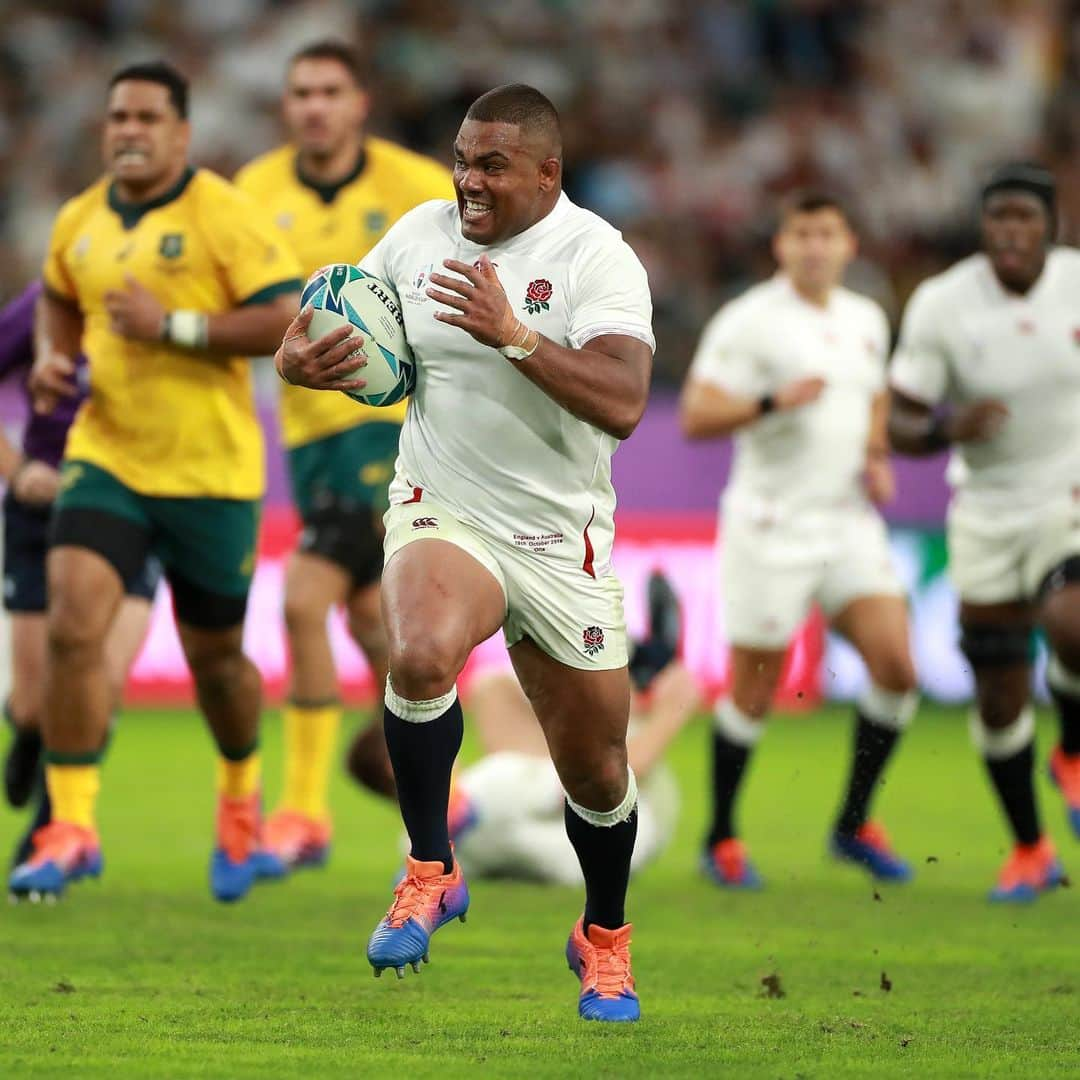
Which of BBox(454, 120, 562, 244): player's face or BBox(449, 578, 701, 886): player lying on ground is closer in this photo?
BBox(454, 120, 562, 244): player's face

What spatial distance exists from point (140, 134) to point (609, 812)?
10.6 feet

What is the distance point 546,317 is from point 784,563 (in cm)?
374

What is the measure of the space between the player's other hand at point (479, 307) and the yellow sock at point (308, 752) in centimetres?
417

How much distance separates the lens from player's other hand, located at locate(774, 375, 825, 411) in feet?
30.4

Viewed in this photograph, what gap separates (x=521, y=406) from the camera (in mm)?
5785

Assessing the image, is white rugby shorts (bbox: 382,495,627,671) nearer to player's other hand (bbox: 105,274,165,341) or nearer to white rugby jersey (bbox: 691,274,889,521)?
player's other hand (bbox: 105,274,165,341)

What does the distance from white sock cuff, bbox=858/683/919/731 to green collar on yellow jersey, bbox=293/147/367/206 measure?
10.00 ft

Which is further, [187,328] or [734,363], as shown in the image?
[734,363]

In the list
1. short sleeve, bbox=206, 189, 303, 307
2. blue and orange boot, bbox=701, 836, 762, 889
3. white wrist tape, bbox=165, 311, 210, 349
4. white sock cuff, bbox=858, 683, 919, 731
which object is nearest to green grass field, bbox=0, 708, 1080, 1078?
blue and orange boot, bbox=701, 836, 762, 889

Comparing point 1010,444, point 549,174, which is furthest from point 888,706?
point 549,174

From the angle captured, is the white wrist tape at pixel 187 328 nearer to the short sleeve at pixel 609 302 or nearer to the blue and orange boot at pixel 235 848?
the blue and orange boot at pixel 235 848

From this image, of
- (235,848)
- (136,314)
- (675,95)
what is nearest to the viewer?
(136,314)

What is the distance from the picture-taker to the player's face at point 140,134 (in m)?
7.67

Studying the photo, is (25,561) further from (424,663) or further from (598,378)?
(598,378)
